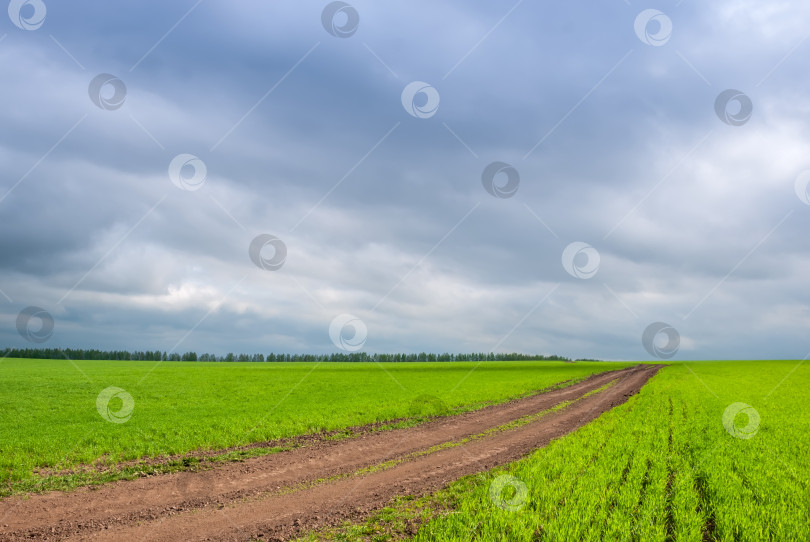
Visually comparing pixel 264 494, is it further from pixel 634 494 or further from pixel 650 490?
pixel 650 490

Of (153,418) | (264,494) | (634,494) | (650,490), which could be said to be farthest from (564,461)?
(153,418)

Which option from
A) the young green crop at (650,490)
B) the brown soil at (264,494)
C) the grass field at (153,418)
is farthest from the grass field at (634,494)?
the grass field at (153,418)

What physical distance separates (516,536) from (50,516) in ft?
34.7

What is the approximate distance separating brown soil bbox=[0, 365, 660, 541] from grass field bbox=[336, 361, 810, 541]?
4.11 ft

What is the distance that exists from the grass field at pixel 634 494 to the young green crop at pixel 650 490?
3cm

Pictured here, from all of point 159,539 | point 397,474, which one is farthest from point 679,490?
point 159,539

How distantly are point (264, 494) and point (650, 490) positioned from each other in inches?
401

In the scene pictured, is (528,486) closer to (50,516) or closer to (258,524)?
(258,524)

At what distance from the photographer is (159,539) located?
9.10 meters

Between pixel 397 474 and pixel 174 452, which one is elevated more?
pixel 174 452

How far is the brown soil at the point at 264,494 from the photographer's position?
9695mm

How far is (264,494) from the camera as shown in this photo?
39.4 feet

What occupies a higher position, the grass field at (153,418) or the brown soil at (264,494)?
the grass field at (153,418)

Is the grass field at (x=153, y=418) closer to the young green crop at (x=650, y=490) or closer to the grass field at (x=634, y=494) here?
the grass field at (x=634, y=494)
